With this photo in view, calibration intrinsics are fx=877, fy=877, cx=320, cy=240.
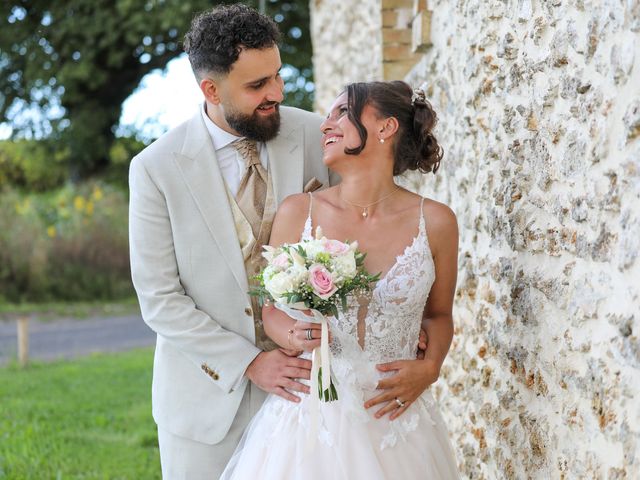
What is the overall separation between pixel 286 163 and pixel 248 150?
5.7 inches

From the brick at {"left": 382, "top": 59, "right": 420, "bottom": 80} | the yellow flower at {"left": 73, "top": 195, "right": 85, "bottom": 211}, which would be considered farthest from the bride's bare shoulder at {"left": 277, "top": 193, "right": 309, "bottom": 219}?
the yellow flower at {"left": 73, "top": 195, "right": 85, "bottom": 211}

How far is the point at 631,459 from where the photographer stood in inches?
84.7

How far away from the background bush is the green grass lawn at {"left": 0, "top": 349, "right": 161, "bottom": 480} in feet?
13.7

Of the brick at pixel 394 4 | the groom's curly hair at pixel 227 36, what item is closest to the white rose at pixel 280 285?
the groom's curly hair at pixel 227 36

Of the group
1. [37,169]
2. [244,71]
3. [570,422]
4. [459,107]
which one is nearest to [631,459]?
[570,422]

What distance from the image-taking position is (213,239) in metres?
3.03

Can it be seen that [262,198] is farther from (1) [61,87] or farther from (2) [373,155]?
(1) [61,87]

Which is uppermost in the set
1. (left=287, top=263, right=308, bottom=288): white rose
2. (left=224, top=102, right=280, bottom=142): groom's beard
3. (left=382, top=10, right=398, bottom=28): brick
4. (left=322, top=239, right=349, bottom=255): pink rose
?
(left=224, top=102, right=280, bottom=142): groom's beard

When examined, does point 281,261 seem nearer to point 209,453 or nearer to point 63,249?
point 209,453

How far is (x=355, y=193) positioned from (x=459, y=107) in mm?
1300

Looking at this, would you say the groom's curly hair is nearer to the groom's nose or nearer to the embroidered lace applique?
the groom's nose

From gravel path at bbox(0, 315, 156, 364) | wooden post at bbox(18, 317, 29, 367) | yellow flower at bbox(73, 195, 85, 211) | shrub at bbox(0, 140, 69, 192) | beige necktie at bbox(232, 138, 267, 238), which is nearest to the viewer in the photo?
beige necktie at bbox(232, 138, 267, 238)

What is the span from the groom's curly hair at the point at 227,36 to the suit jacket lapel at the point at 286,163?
0.32m

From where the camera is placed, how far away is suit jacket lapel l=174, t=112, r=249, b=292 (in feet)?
9.89
